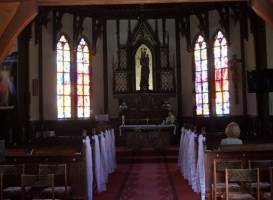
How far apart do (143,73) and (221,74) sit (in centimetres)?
397

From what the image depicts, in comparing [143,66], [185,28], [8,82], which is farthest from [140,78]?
[8,82]

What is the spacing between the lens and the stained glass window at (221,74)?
19.4 meters

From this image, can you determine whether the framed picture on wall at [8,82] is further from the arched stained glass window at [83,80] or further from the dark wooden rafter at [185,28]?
the dark wooden rafter at [185,28]

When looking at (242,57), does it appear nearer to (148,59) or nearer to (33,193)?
(148,59)

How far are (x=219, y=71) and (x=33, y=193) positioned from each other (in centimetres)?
1437

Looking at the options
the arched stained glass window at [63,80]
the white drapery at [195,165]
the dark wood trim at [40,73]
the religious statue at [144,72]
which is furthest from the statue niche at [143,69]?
the white drapery at [195,165]

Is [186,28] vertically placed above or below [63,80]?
above

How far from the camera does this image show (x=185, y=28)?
20734mm

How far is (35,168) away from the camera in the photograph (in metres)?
7.51

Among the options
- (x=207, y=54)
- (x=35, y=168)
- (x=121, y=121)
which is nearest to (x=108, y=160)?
(x=35, y=168)

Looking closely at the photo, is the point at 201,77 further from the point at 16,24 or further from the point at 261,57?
the point at 16,24

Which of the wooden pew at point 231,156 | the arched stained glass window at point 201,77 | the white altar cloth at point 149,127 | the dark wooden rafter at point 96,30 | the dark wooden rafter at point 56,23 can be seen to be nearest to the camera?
the wooden pew at point 231,156

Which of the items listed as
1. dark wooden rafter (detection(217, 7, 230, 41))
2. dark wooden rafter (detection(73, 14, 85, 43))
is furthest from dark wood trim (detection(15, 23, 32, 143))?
dark wooden rafter (detection(217, 7, 230, 41))

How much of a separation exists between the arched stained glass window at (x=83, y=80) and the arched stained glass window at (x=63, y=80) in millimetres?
614
